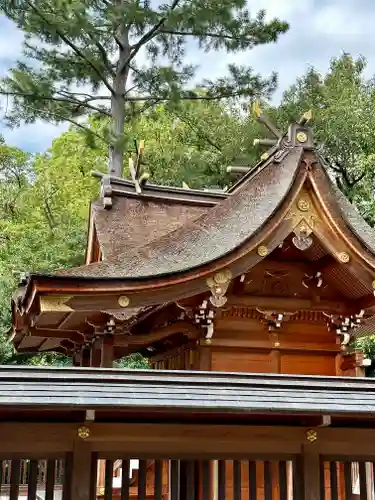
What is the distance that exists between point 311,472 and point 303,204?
2.93m

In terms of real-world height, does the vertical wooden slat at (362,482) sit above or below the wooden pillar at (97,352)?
below

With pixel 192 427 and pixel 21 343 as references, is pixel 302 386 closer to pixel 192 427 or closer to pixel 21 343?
pixel 192 427

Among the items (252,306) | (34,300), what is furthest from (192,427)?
(252,306)

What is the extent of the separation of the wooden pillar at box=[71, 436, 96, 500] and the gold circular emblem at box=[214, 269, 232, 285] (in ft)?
7.89

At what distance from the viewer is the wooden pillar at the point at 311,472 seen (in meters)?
4.85

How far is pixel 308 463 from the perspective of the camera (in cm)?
494

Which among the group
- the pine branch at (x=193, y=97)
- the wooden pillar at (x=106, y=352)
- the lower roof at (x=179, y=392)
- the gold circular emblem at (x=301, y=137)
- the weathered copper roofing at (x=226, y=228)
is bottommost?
the lower roof at (x=179, y=392)

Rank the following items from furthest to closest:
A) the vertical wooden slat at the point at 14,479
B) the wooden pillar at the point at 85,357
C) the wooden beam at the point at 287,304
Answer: the wooden pillar at the point at 85,357 → the wooden beam at the point at 287,304 → the vertical wooden slat at the point at 14,479

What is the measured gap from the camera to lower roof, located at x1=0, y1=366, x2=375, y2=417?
4.21 meters

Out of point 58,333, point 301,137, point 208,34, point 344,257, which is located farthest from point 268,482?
point 208,34

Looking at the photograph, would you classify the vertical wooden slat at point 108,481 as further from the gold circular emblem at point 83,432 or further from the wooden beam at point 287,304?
the wooden beam at point 287,304

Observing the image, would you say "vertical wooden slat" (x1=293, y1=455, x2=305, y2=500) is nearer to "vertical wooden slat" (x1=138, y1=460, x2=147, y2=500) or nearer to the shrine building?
the shrine building

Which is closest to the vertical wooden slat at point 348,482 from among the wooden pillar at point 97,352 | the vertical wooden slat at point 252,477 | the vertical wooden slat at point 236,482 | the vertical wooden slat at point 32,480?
the vertical wooden slat at point 252,477

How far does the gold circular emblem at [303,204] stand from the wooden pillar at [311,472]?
8.80ft
